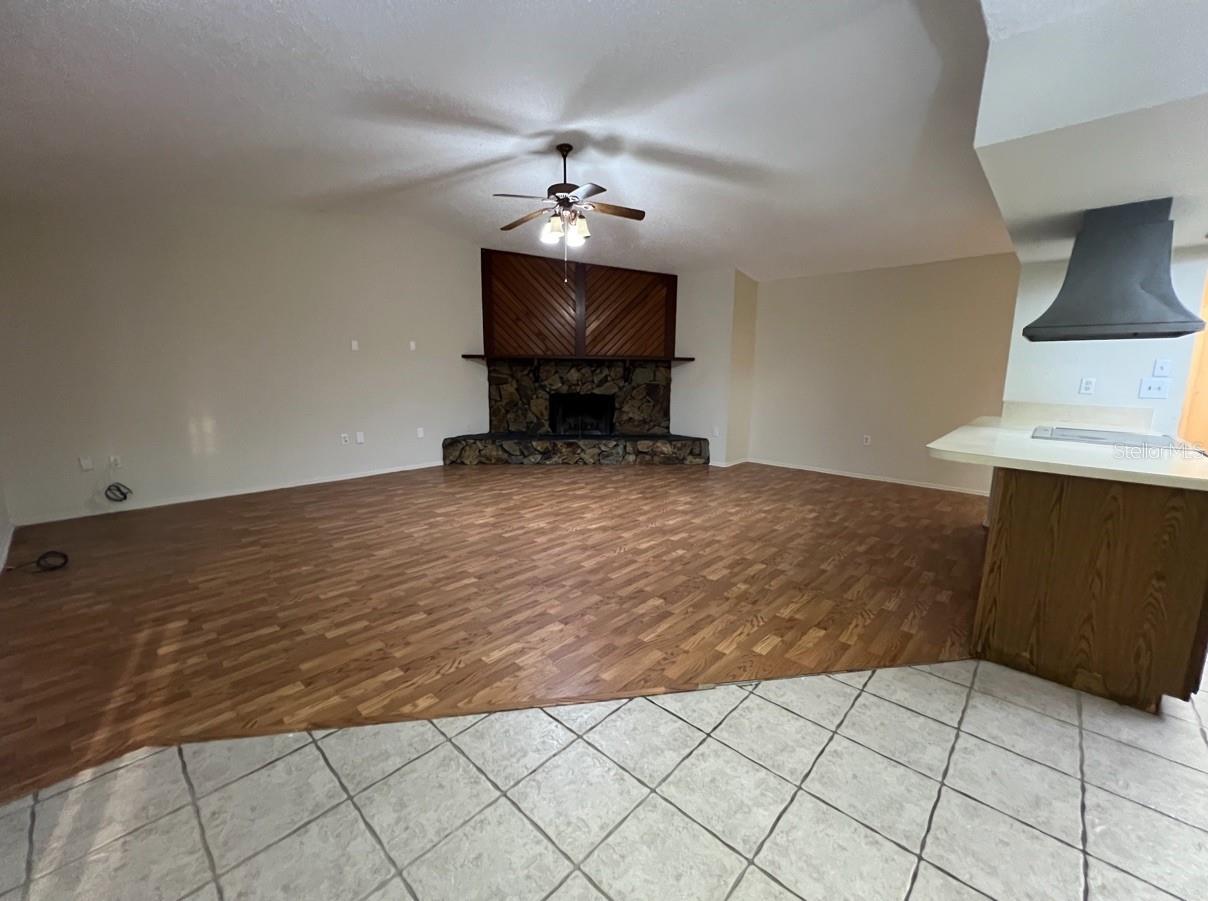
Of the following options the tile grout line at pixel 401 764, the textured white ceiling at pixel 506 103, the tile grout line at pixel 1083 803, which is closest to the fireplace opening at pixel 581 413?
the textured white ceiling at pixel 506 103

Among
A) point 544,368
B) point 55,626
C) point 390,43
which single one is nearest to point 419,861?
point 55,626

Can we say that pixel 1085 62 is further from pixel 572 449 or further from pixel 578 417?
pixel 578 417

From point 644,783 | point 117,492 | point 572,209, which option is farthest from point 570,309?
point 644,783

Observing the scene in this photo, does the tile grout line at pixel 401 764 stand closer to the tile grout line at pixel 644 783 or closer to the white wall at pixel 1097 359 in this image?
the tile grout line at pixel 644 783

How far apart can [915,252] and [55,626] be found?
6.29 metres

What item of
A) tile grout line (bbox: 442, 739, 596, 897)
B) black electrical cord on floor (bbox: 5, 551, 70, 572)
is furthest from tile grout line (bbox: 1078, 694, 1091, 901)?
black electrical cord on floor (bbox: 5, 551, 70, 572)

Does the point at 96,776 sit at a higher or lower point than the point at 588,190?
lower

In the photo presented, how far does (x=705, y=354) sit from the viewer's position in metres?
5.73

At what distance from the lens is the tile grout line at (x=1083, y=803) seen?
1.06 meters

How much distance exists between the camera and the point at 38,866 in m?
1.09

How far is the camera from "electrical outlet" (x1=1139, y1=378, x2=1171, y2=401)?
2.46m

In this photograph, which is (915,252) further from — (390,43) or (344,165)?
(344,165)

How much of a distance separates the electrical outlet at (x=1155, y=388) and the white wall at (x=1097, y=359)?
19mm

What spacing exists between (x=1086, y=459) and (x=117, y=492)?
567cm
